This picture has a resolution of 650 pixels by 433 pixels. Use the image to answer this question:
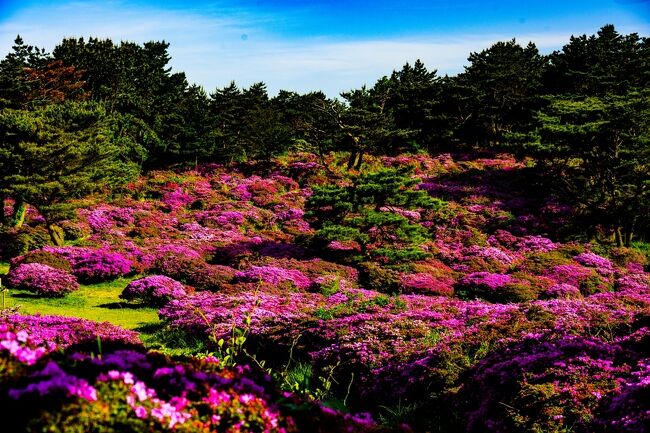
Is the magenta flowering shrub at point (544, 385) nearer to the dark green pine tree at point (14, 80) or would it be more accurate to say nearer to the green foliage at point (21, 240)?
the green foliage at point (21, 240)

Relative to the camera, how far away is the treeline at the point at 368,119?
26.6 m

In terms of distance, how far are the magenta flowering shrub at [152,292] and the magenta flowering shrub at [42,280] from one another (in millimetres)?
2252

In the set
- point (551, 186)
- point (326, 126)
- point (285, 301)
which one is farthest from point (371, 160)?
point (285, 301)

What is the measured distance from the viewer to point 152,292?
1656cm

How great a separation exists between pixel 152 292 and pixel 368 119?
93.9 ft

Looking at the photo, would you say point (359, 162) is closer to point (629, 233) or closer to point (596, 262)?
point (629, 233)

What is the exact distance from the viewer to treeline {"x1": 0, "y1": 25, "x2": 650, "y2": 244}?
26594mm

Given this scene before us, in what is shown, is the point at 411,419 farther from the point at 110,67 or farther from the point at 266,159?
the point at 110,67

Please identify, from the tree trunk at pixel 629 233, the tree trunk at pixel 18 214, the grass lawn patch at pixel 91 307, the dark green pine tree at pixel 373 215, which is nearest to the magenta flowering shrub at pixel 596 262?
the tree trunk at pixel 629 233

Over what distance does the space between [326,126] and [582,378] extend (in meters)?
39.7

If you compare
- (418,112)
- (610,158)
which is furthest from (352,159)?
(610,158)

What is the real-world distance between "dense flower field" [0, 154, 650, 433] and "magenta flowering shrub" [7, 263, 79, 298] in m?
0.07

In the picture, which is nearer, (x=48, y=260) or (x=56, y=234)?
(x=48, y=260)

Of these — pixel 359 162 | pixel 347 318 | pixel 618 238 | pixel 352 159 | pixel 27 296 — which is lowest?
pixel 27 296
